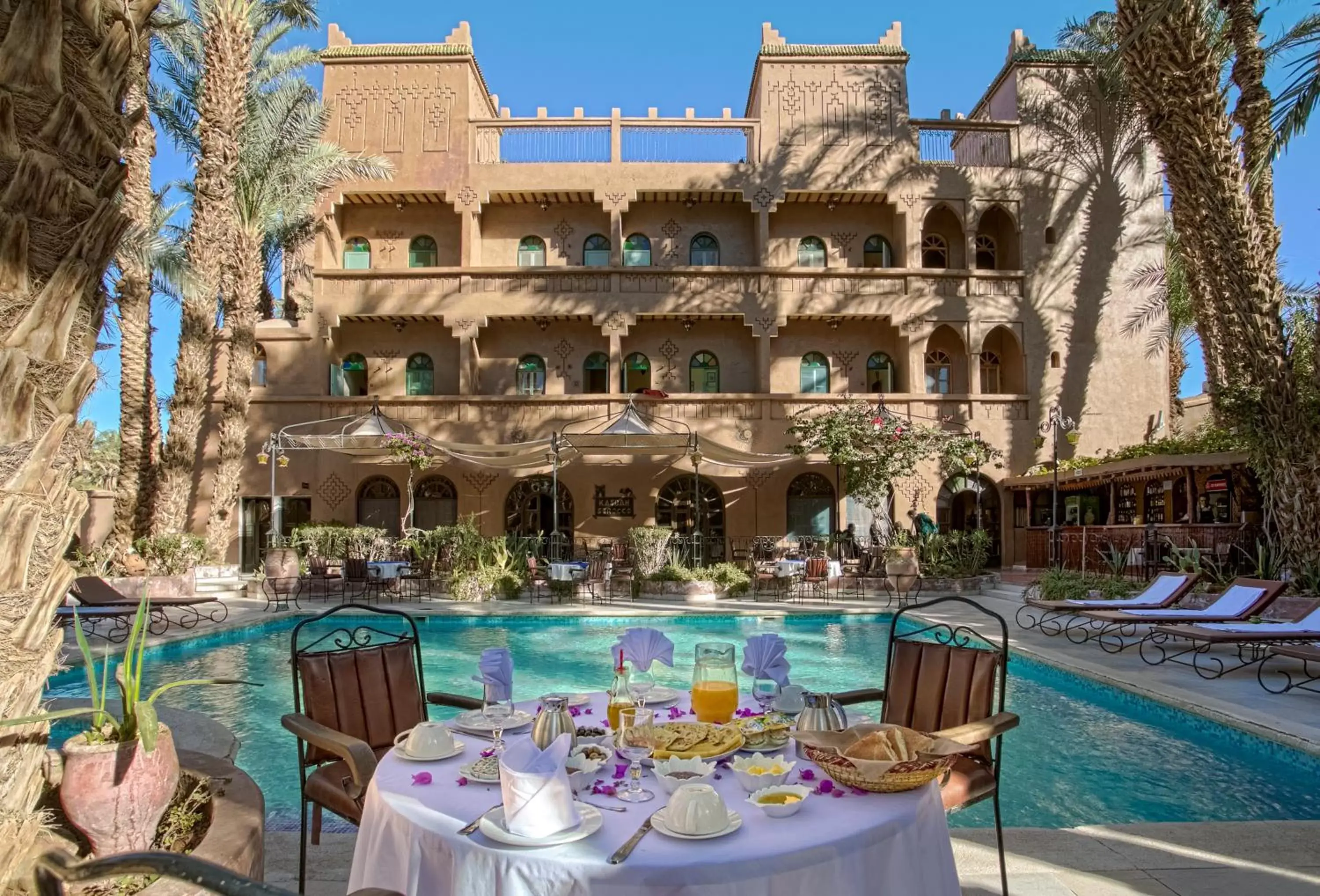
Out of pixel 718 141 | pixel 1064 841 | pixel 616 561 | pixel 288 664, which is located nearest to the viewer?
pixel 1064 841

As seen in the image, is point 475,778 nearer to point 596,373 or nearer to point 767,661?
point 767,661

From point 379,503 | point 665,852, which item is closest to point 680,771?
point 665,852

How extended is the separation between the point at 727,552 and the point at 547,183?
9998mm

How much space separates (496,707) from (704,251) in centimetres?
1964

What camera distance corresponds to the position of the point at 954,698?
3.21 meters

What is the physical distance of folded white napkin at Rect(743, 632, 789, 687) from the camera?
292 centimetres

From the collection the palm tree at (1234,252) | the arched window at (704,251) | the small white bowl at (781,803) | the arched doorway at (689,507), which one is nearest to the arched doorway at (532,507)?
the arched doorway at (689,507)

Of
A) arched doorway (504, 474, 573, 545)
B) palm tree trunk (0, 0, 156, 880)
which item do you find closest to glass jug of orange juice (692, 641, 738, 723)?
palm tree trunk (0, 0, 156, 880)

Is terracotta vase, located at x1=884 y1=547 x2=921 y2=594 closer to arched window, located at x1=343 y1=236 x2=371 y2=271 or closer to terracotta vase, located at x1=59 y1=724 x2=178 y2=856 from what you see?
terracotta vase, located at x1=59 y1=724 x2=178 y2=856

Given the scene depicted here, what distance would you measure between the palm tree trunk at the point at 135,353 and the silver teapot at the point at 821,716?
15.3 metres

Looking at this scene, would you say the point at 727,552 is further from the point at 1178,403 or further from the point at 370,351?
the point at 1178,403

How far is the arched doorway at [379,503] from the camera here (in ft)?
65.6

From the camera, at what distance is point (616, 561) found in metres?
16.9

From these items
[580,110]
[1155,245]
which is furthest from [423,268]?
[1155,245]
